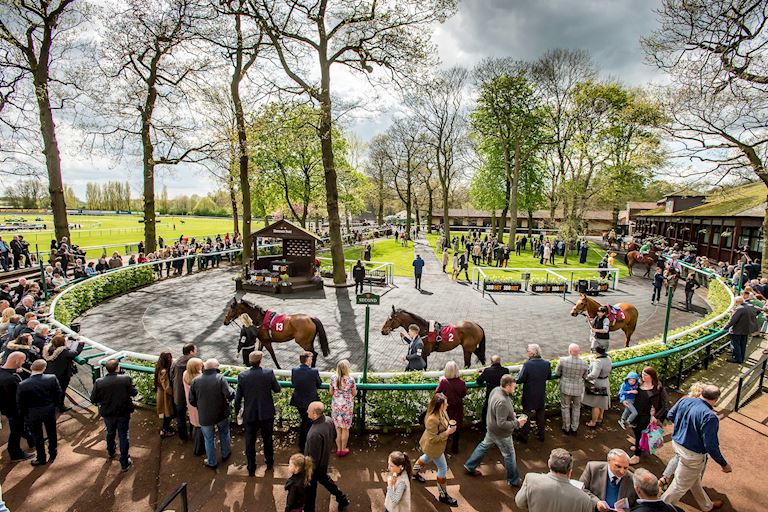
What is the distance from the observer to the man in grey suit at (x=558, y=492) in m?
3.30

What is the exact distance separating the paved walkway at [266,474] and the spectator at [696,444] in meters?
0.61

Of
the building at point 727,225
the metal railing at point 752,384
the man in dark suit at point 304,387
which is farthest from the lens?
the building at point 727,225

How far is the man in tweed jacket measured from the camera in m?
6.18

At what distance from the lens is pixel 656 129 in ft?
57.4

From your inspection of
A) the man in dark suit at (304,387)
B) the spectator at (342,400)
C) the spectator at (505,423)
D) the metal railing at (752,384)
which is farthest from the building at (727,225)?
the man in dark suit at (304,387)

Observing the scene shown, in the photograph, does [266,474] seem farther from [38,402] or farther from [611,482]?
[611,482]

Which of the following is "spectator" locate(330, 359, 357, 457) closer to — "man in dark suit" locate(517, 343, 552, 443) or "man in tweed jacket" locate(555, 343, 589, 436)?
"man in dark suit" locate(517, 343, 552, 443)

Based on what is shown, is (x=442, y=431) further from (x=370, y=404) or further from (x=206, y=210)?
(x=206, y=210)

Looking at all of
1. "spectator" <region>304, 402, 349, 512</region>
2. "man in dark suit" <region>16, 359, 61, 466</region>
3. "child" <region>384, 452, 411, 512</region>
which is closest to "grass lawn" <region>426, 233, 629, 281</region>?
"spectator" <region>304, 402, 349, 512</region>

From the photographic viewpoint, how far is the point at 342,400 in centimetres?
567

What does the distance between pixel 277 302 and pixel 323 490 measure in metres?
12.0

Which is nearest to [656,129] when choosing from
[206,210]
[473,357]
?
[473,357]

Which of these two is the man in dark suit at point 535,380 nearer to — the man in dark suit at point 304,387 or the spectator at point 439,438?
the spectator at point 439,438

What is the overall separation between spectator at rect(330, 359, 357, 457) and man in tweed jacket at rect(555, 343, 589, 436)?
11.3 ft
